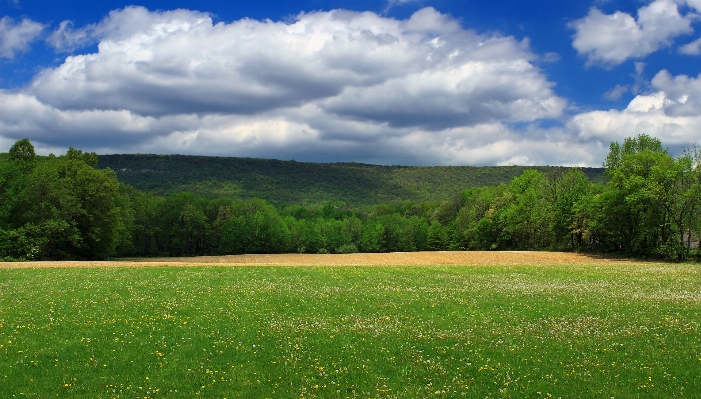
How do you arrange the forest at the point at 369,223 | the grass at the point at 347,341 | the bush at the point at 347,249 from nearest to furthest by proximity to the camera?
the grass at the point at 347,341 → the forest at the point at 369,223 → the bush at the point at 347,249

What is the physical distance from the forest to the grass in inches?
1157

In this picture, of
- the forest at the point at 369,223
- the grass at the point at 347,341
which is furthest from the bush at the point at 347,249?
the grass at the point at 347,341

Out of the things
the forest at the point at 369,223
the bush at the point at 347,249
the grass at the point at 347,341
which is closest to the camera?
the grass at the point at 347,341

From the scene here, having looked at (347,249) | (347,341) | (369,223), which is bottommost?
(347,249)

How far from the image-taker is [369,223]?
13475 cm

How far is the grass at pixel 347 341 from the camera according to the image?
469 inches

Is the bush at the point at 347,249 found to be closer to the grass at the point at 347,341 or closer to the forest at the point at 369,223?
the forest at the point at 369,223

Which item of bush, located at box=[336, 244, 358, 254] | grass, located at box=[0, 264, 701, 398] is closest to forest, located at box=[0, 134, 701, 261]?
bush, located at box=[336, 244, 358, 254]

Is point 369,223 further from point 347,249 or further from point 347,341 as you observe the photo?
point 347,341

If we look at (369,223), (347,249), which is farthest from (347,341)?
(369,223)

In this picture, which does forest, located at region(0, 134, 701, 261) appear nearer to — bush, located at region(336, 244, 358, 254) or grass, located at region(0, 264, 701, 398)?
bush, located at region(336, 244, 358, 254)

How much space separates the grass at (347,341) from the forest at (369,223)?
29387mm

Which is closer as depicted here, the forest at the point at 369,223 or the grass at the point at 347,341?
the grass at the point at 347,341

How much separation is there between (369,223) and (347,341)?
11892cm
